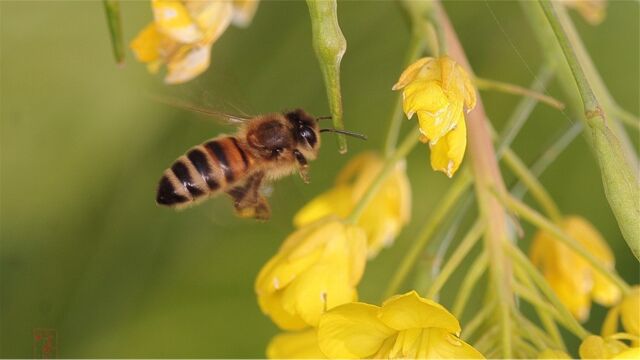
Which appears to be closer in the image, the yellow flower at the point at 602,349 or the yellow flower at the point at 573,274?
the yellow flower at the point at 602,349

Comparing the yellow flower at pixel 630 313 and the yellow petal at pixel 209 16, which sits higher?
the yellow petal at pixel 209 16

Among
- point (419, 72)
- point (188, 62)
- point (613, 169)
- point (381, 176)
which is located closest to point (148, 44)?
point (188, 62)

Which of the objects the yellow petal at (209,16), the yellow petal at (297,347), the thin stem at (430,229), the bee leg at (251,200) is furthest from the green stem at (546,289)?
the yellow petal at (209,16)

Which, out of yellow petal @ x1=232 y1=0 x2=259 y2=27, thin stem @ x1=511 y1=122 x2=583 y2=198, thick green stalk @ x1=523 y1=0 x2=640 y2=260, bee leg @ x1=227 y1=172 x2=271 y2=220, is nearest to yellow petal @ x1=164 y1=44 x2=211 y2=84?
yellow petal @ x1=232 y1=0 x2=259 y2=27

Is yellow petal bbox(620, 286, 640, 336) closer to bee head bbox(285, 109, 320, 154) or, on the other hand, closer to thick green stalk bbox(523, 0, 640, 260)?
thick green stalk bbox(523, 0, 640, 260)

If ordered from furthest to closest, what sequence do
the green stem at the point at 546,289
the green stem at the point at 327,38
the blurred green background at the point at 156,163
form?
the blurred green background at the point at 156,163
the green stem at the point at 546,289
the green stem at the point at 327,38

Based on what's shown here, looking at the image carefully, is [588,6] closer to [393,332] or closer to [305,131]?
[305,131]

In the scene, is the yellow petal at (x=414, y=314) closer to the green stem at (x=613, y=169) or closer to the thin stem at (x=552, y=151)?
the green stem at (x=613, y=169)
